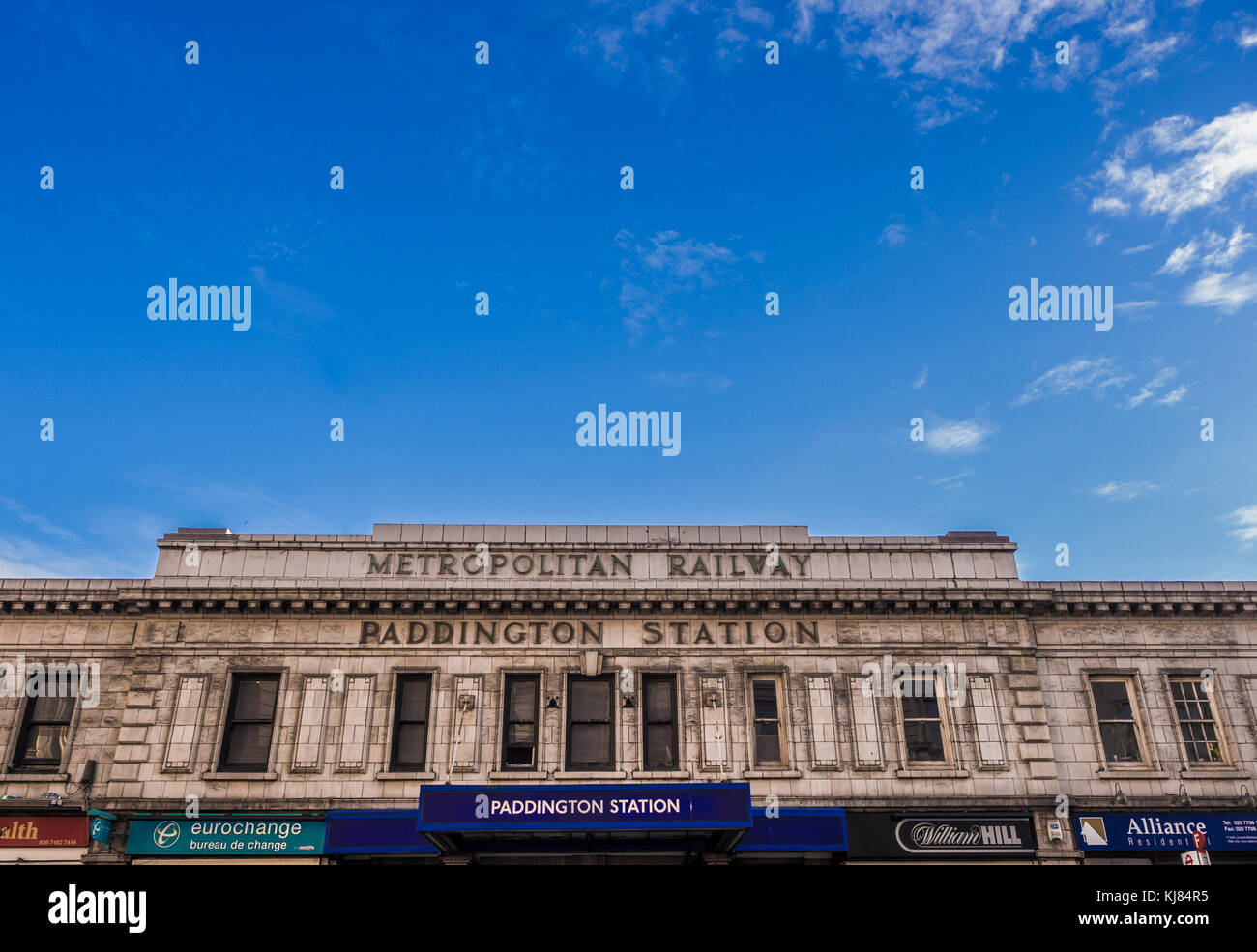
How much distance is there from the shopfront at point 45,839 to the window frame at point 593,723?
1010cm

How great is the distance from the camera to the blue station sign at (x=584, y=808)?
1656cm

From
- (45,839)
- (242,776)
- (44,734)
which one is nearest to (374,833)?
(242,776)

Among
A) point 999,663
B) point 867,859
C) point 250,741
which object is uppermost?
point 999,663

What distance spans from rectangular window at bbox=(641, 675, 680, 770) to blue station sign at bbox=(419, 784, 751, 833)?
3.31 meters

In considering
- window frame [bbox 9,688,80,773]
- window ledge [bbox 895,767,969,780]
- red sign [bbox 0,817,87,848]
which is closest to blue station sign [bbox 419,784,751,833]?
window ledge [bbox 895,767,969,780]

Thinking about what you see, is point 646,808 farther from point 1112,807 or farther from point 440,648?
point 1112,807

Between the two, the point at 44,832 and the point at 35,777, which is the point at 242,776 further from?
the point at 35,777

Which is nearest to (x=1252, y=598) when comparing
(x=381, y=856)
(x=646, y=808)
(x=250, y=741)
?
(x=646, y=808)

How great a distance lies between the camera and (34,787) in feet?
64.5

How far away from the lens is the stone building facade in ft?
63.0

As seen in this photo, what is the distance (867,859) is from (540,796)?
7318 millimetres

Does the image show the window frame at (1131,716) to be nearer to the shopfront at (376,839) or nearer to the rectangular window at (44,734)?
the shopfront at (376,839)

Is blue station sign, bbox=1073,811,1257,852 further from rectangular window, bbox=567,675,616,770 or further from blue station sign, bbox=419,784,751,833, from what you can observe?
rectangular window, bbox=567,675,616,770
